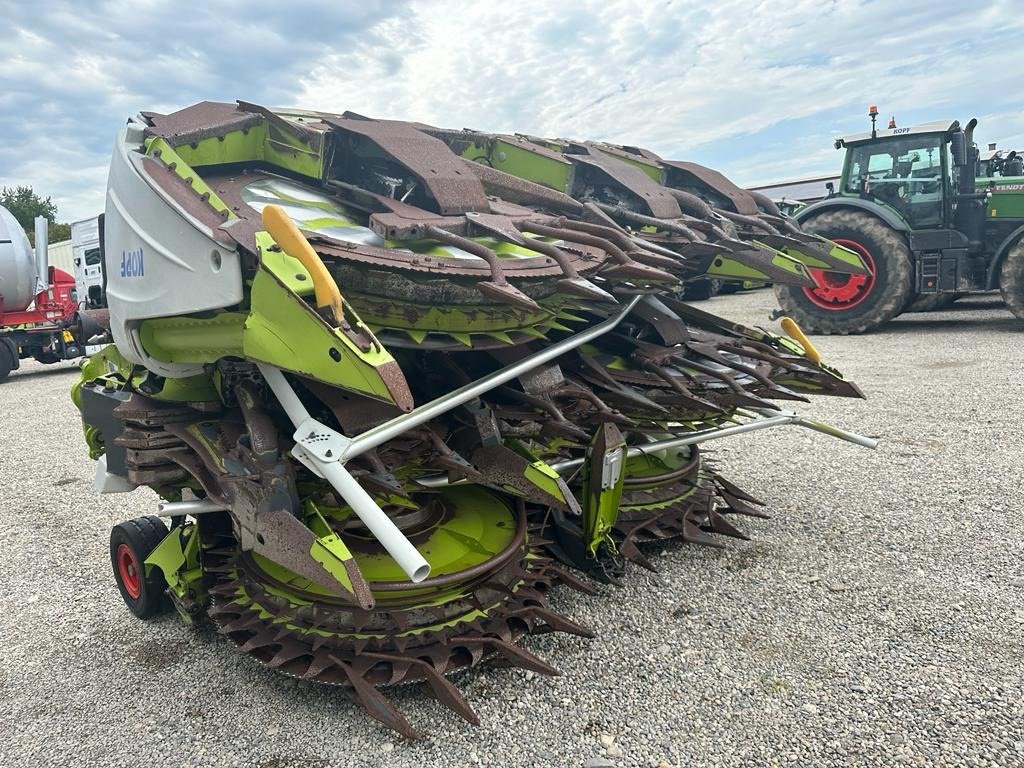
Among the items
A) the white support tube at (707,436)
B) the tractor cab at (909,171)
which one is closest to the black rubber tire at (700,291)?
the tractor cab at (909,171)

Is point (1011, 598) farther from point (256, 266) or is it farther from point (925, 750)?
point (256, 266)

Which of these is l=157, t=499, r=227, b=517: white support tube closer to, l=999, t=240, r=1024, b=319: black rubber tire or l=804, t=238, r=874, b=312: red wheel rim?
l=804, t=238, r=874, b=312: red wheel rim

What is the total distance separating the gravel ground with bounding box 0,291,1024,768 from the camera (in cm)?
208

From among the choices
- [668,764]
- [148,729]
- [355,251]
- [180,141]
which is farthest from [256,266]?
[668,764]

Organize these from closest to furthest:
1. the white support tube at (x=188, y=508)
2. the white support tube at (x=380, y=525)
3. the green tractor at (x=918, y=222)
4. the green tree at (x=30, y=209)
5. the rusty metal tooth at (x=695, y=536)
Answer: the white support tube at (x=380, y=525)
the white support tube at (x=188, y=508)
the rusty metal tooth at (x=695, y=536)
the green tractor at (x=918, y=222)
the green tree at (x=30, y=209)

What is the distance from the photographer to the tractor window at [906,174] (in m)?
8.99

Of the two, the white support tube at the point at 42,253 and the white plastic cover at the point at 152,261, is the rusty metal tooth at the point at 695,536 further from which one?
the white support tube at the point at 42,253

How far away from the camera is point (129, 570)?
311 cm

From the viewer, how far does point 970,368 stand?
23.7 ft

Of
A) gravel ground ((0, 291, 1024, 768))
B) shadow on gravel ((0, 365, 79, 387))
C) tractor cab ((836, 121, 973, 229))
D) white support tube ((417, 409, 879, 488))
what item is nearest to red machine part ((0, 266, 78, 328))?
shadow on gravel ((0, 365, 79, 387))

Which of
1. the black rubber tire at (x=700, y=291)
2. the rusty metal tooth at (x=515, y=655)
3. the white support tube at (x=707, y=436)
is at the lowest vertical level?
the rusty metal tooth at (x=515, y=655)

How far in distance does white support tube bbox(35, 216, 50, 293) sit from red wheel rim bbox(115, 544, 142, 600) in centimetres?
925

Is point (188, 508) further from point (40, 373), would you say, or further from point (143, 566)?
point (40, 373)

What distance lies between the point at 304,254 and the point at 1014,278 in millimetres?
9238
